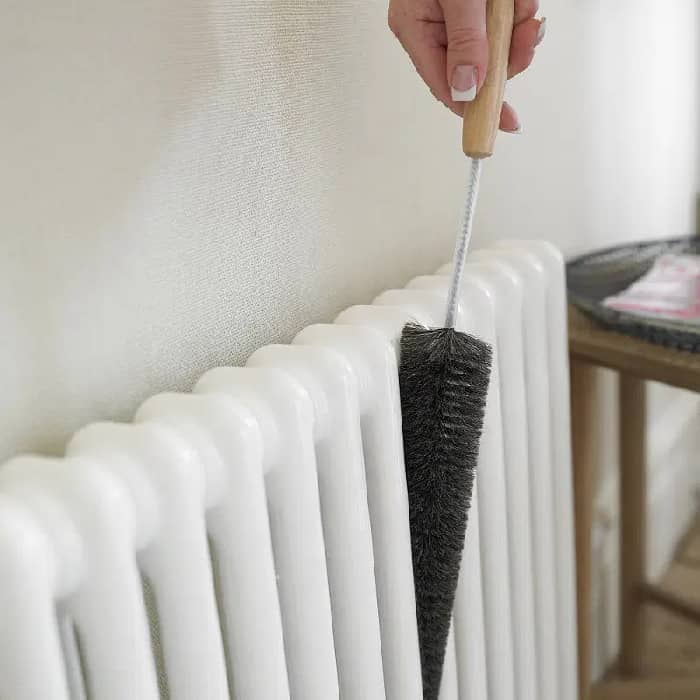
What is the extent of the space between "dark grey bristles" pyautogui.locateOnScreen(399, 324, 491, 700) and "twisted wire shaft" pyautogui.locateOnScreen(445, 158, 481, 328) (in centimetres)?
2

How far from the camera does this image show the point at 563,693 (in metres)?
0.98

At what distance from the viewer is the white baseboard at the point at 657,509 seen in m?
1.38

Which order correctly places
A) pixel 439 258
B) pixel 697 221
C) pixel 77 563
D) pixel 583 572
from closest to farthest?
pixel 77 563, pixel 439 258, pixel 583 572, pixel 697 221

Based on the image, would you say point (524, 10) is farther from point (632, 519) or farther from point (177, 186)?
point (632, 519)

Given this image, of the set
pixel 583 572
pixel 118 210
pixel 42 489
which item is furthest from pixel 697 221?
pixel 42 489

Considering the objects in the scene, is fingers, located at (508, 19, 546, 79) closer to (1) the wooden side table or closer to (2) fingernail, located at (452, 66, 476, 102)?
(2) fingernail, located at (452, 66, 476, 102)

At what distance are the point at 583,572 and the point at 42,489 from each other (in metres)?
0.80

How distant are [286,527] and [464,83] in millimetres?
329

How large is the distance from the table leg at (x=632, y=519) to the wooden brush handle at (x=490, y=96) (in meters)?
0.70

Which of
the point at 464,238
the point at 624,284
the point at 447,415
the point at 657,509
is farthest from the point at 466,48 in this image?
the point at 657,509

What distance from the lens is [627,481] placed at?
1283 mm

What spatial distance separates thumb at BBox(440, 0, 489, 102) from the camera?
0.59 m

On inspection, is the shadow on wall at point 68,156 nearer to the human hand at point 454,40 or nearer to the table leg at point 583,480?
the human hand at point 454,40

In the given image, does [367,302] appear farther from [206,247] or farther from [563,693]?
[563,693]
